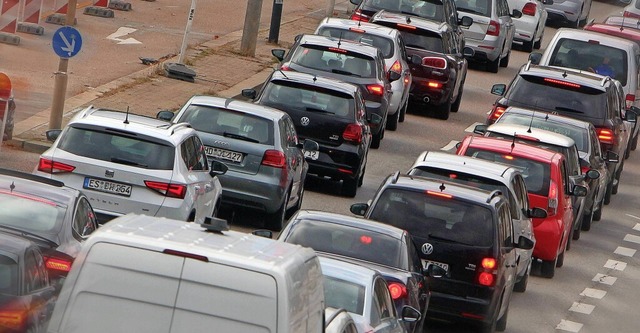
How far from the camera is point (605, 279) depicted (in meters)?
23.3

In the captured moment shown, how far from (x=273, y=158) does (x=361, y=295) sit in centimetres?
723

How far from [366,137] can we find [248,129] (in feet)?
13.6

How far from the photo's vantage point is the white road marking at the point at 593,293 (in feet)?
72.2

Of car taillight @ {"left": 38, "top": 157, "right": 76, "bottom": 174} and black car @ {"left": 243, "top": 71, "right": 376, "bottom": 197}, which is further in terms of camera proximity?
black car @ {"left": 243, "top": 71, "right": 376, "bottom": 197}

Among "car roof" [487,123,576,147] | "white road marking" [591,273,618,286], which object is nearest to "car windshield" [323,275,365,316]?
"white road marking" [591,273,618,286]

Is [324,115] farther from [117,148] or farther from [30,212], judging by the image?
[30,212]

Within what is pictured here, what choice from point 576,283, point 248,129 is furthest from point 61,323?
point 576,283

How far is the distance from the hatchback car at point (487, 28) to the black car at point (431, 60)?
196 inches

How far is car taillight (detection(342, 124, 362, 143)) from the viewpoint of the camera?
23966 mm

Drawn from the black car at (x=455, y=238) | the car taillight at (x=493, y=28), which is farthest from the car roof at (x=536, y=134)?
the car taillight at (x=493, y=28)

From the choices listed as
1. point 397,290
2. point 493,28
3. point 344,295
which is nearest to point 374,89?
point 493,28

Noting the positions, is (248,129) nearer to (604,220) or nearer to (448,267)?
(448,267)

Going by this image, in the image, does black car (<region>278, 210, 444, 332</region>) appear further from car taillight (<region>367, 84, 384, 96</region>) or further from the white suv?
car taillight (<region>367, 84, 384, 96</region>)

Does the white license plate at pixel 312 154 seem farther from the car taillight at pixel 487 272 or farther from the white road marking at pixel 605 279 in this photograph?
the car taillight at pixel 487 272
